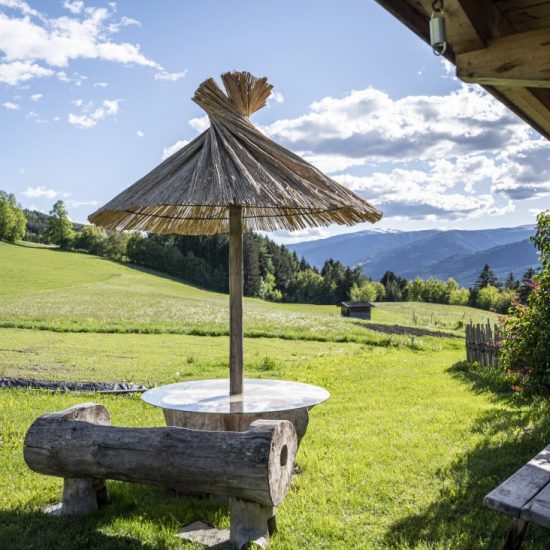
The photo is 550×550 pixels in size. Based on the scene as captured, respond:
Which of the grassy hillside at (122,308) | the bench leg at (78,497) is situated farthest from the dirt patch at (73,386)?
the grassy hillside at (122,308)

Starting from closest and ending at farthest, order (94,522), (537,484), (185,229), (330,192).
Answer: (537,484)
(94,522)
(330,192)
(185,229)

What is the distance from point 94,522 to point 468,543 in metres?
3.34

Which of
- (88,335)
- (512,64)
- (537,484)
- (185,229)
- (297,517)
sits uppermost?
(512,64)

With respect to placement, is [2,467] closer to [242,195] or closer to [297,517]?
[297,517]

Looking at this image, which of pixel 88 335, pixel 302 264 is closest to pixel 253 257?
pixel 302 264

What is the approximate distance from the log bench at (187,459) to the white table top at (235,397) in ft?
2.63

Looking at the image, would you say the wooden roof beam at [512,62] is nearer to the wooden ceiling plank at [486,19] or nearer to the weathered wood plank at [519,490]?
the wooden ceiling plank at [486,19]

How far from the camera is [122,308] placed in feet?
130

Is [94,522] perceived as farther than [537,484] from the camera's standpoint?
Yes

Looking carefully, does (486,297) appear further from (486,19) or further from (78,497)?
(486,19)

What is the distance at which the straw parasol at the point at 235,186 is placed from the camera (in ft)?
17.7

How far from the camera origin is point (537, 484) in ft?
14.4

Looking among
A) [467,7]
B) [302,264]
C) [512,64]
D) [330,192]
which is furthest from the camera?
[302,264]

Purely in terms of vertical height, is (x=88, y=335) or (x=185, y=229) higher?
(x=185, y=229)
